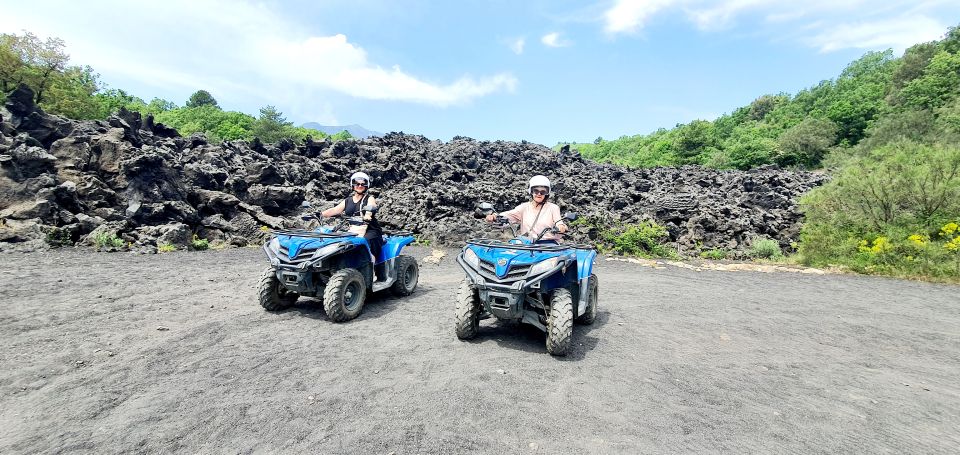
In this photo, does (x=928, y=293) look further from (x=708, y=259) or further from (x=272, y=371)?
(x=272, y=371)

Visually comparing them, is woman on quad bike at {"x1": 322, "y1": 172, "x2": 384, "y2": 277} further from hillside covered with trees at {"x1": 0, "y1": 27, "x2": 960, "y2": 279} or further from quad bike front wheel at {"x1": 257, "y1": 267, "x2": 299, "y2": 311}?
hillside covered with trees at {"x1": 0, "y1": 27, "x2": 960, "y2": 279}

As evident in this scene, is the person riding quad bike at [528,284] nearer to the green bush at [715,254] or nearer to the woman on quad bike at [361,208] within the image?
the woman on quad bike at [361,208]

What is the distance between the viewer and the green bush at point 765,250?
50.5 ft

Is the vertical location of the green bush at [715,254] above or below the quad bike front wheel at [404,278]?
below

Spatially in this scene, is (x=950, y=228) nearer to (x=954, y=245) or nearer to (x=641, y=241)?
(x=954, y=245)

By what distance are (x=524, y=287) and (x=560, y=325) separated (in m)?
0.58

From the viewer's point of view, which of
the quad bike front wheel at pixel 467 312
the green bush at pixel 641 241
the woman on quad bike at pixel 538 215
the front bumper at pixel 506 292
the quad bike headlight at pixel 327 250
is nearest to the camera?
the front bumper at pixel 506 292

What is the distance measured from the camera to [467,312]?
5.11 meters

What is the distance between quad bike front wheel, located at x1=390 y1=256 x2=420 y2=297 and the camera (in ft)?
25.7

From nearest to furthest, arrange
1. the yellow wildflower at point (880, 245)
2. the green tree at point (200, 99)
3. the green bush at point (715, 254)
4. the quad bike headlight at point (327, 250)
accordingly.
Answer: the quad bike headlight at point (327, 250)
the yellow wildflower at point (880, 245)
the green bush at point (715, 254)
the green tree at point (200, 99)

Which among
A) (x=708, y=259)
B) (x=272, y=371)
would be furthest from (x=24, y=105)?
(x=708, y=259)

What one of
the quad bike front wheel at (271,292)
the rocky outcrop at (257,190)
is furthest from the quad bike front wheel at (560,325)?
the rocky outcrop at (257,190)

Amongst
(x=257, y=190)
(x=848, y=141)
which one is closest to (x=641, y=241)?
(x=257, y=190)

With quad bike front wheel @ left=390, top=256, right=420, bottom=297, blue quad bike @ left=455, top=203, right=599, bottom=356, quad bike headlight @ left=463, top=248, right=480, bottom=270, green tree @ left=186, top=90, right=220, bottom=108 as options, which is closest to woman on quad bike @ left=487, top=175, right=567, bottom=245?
blue quad bike @ left=455, top=203, right=599, bottom=356
